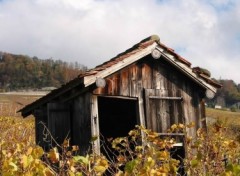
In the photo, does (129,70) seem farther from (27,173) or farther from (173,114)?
(27,173)

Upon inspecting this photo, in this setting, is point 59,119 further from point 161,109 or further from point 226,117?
point 226,117

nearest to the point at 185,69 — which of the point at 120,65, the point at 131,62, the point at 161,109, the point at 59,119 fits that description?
the point at 161,109

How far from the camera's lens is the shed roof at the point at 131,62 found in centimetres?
911

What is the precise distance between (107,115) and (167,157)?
10433 mm

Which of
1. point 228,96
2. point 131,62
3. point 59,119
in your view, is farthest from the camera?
point 228,96

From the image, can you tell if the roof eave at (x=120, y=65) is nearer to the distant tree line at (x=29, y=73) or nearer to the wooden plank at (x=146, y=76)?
the wooden plank at (x=146, y=76)

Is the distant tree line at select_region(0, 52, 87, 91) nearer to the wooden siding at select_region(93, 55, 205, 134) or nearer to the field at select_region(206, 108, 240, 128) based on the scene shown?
the field at select_region(206, 108, 240, 128)

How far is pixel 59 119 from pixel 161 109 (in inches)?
105

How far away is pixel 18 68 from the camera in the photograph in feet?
381

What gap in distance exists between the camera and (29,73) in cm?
11556

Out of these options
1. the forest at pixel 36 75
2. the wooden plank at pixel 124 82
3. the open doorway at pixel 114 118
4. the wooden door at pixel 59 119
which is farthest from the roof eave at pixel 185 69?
the forest at pixel 36 75

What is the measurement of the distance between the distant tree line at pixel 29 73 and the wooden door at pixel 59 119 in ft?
322

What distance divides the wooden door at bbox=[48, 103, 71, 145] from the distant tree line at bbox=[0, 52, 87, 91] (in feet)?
322

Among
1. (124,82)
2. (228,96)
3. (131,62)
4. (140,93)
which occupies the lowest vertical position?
(140,93)
